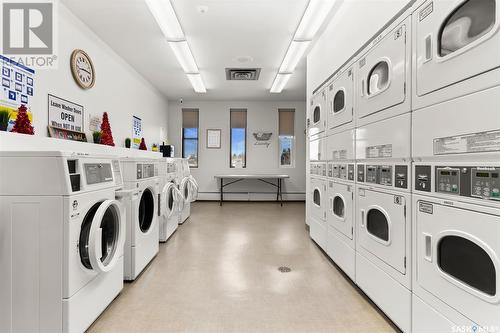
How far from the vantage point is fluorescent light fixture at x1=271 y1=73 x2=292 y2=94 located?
498 cm

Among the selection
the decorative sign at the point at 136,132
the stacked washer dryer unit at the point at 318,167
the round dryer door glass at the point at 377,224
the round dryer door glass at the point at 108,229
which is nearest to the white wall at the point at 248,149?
the decorative sign at the point at 136,132

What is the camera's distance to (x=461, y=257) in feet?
4.19

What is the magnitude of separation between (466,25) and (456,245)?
1096 millimetres

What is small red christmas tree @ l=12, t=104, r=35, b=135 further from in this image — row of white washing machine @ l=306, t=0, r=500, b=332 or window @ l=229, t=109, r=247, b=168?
window @ l=229, t=109, r=247, b=168

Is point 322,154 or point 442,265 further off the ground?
point 322,154

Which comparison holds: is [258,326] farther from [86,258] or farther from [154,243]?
[154,243]

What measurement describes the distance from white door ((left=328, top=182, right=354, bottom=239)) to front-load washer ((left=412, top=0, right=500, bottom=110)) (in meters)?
1.19

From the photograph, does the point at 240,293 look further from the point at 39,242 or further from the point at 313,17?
the point at 313,17

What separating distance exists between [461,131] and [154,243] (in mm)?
3038

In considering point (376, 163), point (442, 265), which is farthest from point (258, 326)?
point (376, 163)

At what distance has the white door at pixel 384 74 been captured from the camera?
1.72 m

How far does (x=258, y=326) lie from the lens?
182 cm

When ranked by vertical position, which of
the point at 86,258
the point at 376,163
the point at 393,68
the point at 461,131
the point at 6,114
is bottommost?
the point at 86,258

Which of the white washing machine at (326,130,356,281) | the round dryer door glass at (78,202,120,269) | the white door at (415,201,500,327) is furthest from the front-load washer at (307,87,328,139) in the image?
the round dryer door glass at (78,202,120,269)
